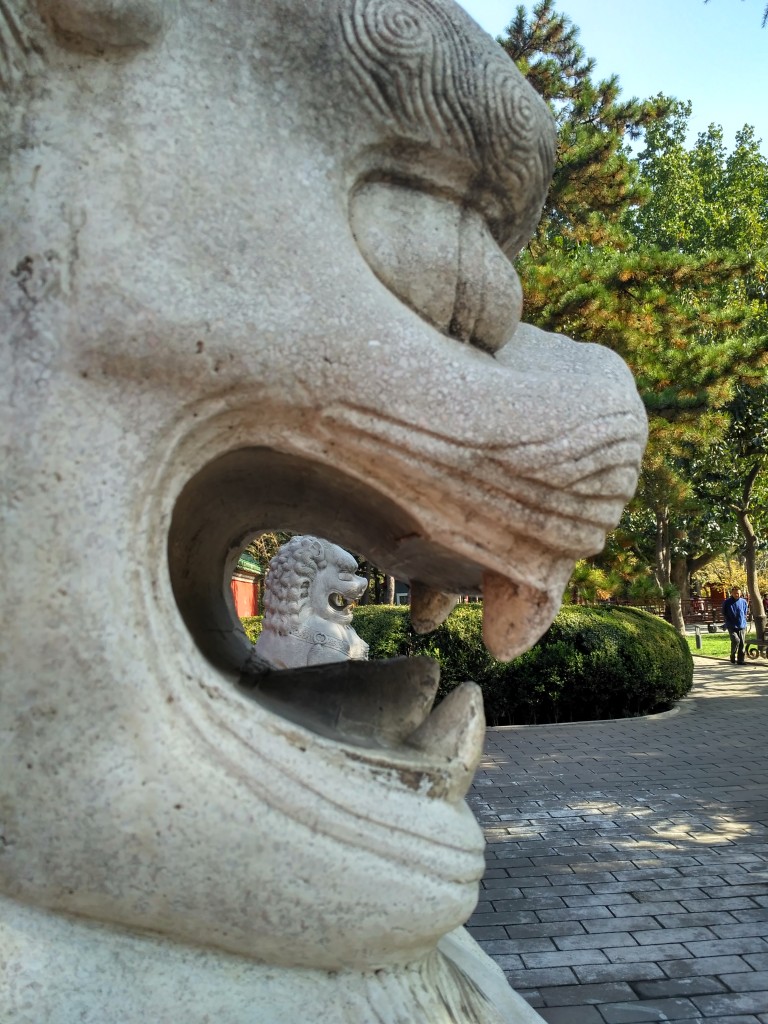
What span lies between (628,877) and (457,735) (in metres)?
3.56

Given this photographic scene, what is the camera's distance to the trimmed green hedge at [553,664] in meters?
9.24

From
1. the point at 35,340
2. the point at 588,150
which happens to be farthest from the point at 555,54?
the point at 35,340

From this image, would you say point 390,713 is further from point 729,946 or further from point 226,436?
point 729,946

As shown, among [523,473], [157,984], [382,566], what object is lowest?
[157,984]

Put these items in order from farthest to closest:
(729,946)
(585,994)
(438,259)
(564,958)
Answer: (729,946) → (564,958) → (585,994) → (438,259)

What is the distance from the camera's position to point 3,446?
1.06 m

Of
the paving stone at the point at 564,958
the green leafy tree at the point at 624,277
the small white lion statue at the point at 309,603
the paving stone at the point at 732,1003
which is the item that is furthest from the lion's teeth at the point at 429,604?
the green leafy tree at the point at 624,277

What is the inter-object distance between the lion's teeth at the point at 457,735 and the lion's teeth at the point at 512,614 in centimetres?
9

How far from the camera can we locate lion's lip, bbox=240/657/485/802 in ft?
4.24

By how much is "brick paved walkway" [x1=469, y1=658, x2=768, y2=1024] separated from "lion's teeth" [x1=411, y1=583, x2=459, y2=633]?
1.90 meters

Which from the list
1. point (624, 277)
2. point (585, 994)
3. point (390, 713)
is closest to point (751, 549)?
point (624, 277)

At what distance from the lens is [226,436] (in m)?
Result: 1.19

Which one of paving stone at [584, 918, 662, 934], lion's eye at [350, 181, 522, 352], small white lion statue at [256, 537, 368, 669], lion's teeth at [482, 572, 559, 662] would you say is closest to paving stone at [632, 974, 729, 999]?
paving stone at [584, 918, 662, 934]

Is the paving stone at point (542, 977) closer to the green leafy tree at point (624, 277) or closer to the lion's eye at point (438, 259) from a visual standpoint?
the lion's eye at point (438, 259)
